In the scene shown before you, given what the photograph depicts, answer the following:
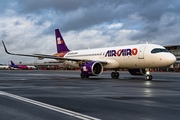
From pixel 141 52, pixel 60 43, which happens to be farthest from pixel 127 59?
pixel 60 43

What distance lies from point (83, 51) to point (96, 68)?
6605 millimetres

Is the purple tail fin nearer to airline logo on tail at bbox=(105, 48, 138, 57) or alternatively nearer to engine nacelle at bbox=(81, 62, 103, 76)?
airline logo on tail at bbox=(105, 48, 138, 57)

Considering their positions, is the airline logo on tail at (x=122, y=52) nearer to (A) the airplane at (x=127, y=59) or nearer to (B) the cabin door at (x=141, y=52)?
(A) the airplane at (x=127, y=59)

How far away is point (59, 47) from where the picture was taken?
4388 centimetres

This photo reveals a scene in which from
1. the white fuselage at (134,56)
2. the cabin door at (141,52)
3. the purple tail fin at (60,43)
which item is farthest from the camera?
the purple tail fin at (60,43)

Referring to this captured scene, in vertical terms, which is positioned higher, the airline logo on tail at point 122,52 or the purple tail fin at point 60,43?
the purple tail fin at point 60,43

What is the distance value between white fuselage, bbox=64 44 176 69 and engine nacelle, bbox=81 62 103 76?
110 centimetres

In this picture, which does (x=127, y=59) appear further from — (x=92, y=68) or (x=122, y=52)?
(x=92, y=68)

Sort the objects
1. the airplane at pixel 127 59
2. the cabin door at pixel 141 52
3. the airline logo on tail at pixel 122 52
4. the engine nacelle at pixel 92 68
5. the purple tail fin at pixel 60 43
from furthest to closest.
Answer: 1. the purple tail fin at pixel 60 43
2. the engine nacelle at pixel 92 68
3. the airline logo on tail at pixel 122 52
4. the cabin door at pixel 141 52
5. the airplane at pixel 127 59

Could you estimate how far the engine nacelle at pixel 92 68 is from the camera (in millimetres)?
30391

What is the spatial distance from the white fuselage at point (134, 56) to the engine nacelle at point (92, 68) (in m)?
1.10

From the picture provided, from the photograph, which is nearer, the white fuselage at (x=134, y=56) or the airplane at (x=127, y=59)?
the white fuselage at (x=134, y=56)

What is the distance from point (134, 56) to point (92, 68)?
4.60 m

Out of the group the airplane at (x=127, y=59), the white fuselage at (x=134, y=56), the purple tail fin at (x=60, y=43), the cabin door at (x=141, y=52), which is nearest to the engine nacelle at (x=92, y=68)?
the airplane at (x=127, y=59)
